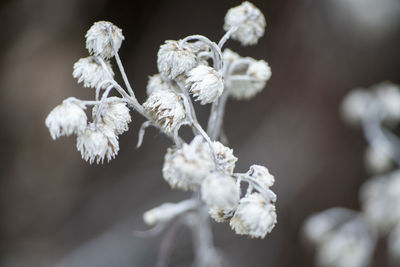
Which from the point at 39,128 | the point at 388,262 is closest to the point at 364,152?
the point at 388,262

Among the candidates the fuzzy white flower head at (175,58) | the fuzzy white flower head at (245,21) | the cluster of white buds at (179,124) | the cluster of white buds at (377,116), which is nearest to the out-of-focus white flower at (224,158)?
the cluster of white buds at (179,124)

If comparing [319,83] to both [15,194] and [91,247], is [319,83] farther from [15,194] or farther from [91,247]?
[15,194]

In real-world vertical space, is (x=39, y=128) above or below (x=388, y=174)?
above

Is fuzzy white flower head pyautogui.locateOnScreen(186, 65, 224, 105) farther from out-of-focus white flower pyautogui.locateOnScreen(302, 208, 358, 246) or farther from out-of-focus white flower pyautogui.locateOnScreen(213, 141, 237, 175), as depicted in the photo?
out-of-focus white flower pyautogui.locateOnScreen(302, 208, 358, 246)

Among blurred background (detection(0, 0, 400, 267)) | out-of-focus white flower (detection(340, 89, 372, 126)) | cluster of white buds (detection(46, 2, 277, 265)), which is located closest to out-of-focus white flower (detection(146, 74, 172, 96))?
cluster of white buds (detection(46, 2, 277, 265))

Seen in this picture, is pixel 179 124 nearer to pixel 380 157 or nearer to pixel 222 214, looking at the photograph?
pixel 222 214

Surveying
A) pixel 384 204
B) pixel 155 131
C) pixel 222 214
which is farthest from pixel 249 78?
pixel 155 131
